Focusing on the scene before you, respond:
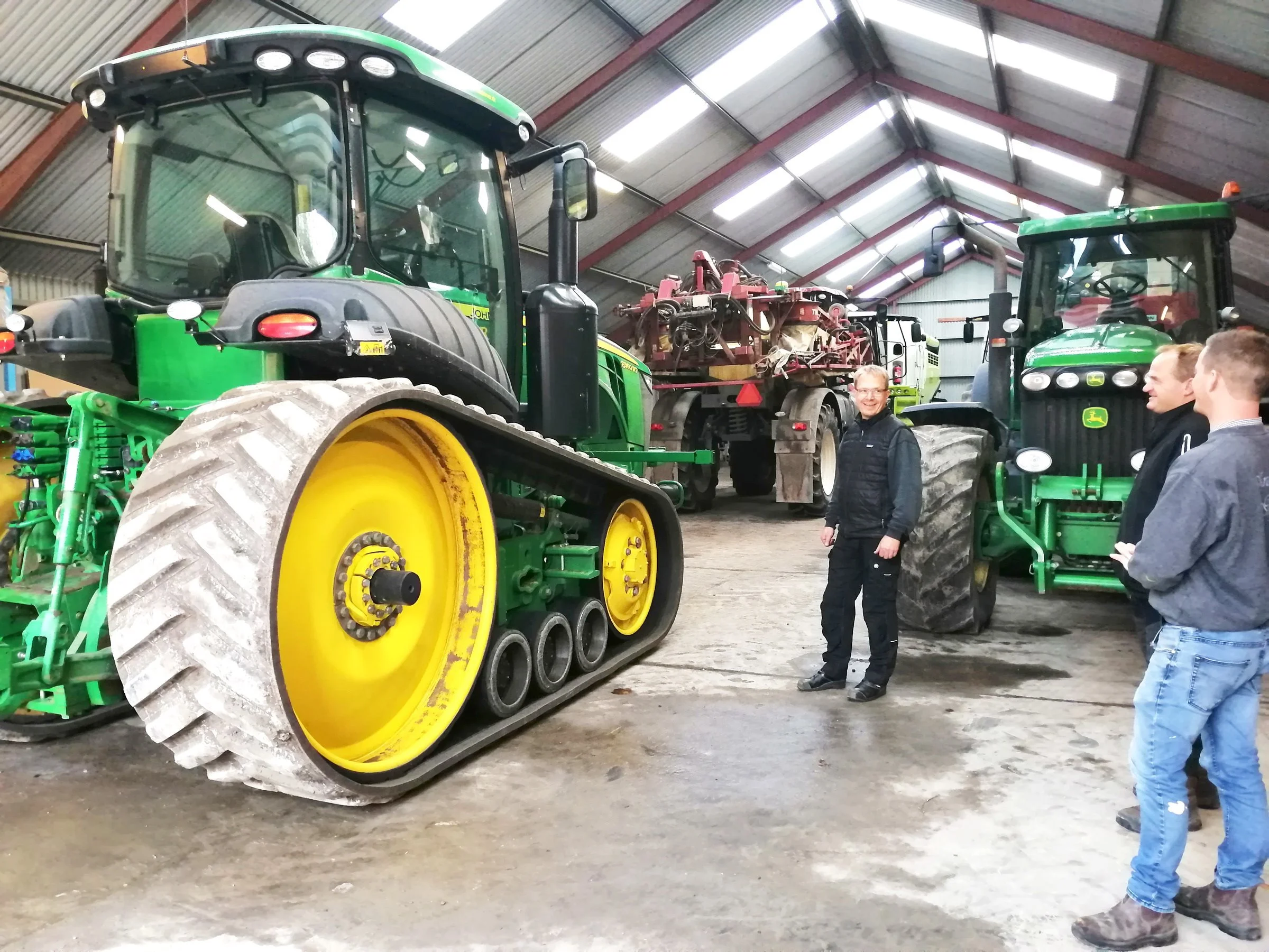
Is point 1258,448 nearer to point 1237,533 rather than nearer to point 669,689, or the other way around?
point 1237,533

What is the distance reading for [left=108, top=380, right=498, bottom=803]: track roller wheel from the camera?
262 centimetres

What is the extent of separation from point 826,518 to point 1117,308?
8.08ft

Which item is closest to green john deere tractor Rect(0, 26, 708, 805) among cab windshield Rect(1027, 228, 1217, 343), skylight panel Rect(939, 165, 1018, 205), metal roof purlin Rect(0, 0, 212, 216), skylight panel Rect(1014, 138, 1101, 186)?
cab windshield Rect(1027, 228, 1217, 343)

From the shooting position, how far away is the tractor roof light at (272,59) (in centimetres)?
338

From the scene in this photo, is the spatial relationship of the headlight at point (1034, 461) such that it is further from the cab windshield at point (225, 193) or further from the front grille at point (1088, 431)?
the cab windshield at point (225, 193)

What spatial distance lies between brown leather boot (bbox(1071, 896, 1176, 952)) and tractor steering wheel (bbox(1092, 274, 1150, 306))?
4218mm

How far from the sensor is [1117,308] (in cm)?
565

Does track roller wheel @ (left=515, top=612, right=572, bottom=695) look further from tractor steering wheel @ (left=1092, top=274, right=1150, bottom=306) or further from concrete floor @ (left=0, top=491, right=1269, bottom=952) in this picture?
tractor steering wheel @ (left=1092, top=274, right=1150, bottom=306)

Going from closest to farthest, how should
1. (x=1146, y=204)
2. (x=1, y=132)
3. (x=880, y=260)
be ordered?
(x=1, y=132)
(x=1146, y=204)
(x=880, y=260)

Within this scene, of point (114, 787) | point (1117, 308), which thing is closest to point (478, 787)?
point (114, 787)

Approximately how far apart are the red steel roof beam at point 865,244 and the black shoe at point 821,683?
24888 mm

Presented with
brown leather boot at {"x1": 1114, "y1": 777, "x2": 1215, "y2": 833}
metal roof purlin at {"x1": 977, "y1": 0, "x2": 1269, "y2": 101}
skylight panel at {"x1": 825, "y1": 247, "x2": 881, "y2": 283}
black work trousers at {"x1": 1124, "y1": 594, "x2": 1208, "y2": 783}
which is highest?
skylight panel at {"x1": 825, "y1": 247, "x2": 881, "y2": 283}

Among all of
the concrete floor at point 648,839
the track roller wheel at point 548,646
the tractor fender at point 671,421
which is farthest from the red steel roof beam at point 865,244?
the concrete floor at point 648,839

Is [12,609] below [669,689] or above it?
above
